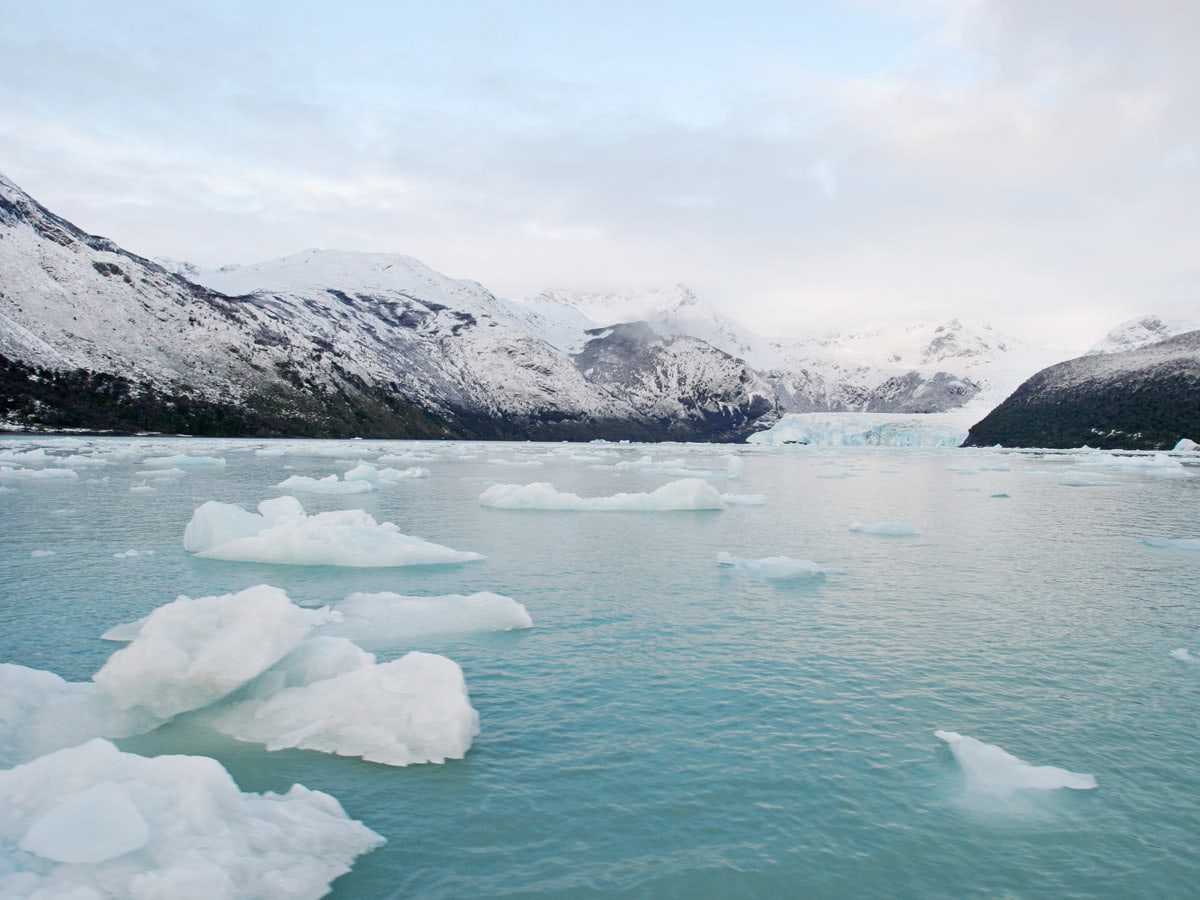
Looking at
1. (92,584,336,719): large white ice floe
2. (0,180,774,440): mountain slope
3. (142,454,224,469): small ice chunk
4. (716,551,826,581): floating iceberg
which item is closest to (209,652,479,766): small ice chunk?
(92,584,336,719): large white ice floe

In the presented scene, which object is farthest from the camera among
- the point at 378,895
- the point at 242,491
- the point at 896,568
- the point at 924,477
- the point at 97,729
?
the point at 924,477

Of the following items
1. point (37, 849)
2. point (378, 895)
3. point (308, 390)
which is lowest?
point (378, 895)

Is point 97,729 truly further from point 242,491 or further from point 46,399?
point 46,399

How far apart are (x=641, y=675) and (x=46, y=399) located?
127030 millimetres

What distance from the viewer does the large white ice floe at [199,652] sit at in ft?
25.6

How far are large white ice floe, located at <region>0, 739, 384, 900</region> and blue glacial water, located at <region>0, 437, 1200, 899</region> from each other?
41 centimetres

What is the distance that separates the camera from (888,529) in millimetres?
22781

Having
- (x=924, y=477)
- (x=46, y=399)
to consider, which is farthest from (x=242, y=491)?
(x=46, y=399)

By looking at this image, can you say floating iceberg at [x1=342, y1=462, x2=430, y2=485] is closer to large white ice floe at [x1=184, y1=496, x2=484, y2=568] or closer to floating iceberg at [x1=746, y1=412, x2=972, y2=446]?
large white ice floe at [x1=184, y1=496, x2=484, y2=568]

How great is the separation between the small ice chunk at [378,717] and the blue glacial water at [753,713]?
236mm

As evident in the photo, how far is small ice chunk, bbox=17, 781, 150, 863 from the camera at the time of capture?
4.84 meters

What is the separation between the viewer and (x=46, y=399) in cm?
10894

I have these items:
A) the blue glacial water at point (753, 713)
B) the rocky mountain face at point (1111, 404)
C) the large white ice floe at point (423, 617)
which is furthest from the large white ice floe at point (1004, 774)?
the rocky mountain face at point (1111, 404)

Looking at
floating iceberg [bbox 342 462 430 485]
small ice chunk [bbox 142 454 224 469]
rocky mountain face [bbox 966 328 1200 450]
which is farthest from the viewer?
rocky mountain face [bbox 966 328 1200 450]
